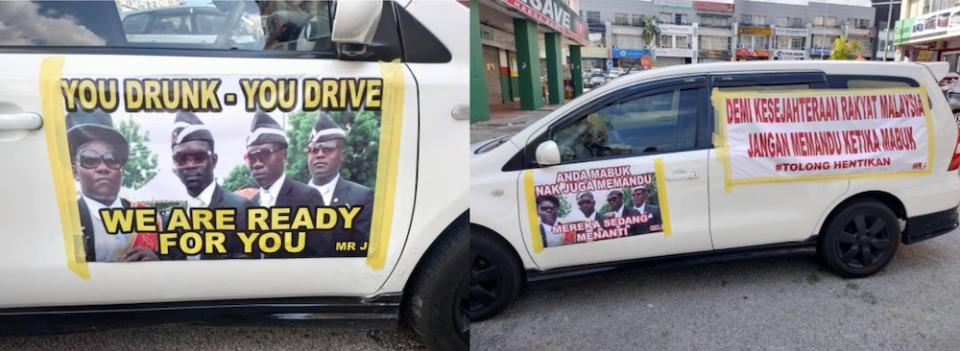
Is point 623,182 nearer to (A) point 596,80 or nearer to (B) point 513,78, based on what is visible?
(A) point 596,80

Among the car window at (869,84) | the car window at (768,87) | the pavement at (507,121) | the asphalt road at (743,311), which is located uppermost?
the car window at (768,87)

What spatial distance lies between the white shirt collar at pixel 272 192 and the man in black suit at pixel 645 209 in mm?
1834

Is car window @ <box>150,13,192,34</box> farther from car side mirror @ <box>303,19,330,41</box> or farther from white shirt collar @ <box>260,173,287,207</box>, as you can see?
white shirt collar @ <box>260,173,287,207</box>

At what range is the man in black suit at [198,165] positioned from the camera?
1560mm

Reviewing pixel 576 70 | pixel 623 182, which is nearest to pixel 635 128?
pixel 623 182

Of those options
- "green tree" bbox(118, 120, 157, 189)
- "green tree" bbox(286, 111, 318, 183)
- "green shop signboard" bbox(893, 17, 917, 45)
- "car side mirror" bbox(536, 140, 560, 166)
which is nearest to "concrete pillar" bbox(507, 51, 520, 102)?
"car side mirror" bbox(536, 140, 560, 166)

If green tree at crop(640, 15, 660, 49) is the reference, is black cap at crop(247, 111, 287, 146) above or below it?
below

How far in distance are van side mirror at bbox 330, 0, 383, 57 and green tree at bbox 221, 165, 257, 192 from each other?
456 mm

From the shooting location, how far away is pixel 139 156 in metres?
1.55

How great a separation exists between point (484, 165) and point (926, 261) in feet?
10.1

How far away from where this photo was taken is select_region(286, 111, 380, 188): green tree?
1.60 metres

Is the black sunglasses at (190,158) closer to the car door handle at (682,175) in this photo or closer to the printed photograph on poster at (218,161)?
the printed photograph on poster at (218,161)

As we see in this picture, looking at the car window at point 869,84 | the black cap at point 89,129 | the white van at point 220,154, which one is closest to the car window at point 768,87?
the car window at point 869,84

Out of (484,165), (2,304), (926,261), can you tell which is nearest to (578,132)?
(484,165)
